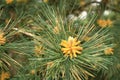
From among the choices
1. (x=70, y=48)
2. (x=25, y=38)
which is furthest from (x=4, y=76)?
(x=70, y=48)

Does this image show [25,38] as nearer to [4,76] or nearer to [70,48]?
[4,76]

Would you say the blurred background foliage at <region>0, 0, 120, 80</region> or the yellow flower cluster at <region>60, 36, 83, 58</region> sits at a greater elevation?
the blurred background foliage at <region>0, 0, 120, 80</region>

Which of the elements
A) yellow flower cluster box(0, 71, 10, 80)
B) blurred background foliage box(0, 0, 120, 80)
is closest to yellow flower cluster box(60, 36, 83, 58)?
blurred background foliage box(0, 0, 120, 80)

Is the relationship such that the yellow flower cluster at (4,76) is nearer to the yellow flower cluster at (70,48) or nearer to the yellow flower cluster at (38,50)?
the yellow flower cluster at (38,50)

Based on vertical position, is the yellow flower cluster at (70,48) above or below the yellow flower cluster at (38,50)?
below

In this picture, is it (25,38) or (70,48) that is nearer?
(70,48)

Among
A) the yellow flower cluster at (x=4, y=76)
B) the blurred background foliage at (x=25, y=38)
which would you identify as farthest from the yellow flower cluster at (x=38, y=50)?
the yellow flower cluster at (x=4, y=76)

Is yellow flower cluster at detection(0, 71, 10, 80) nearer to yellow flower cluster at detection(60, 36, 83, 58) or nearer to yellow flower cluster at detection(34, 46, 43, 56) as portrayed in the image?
yellow flower cluster at detection(34, 46, 43, 56)

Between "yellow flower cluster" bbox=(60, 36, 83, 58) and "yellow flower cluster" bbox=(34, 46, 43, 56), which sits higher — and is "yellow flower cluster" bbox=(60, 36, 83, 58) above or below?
below

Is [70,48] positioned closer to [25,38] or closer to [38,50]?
[38,50]

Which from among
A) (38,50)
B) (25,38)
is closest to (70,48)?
(38,50)

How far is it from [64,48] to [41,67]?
A: 0.11m

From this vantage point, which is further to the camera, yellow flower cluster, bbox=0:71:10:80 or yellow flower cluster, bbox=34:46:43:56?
yellow flower cluster, bbox=0:71:10:80

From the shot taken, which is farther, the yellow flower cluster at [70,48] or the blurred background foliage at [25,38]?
the blurred background foliage at [25,38]
